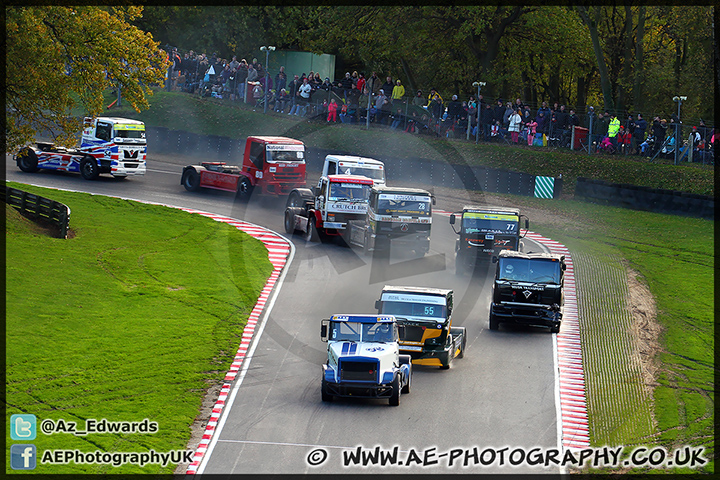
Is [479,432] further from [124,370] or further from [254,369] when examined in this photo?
[124,370]

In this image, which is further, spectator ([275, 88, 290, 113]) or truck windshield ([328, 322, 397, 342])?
spectator ([275, 88, 290, 113])

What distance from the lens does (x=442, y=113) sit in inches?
1785

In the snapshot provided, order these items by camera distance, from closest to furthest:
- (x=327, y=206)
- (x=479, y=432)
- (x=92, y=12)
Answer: (x=479, y=432) < (x=92, y=12) < (x=327, y=206)

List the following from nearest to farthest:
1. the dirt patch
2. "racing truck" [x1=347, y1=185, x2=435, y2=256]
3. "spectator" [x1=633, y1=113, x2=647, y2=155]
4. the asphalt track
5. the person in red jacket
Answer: the asphalt track < the dirt patch < "racing truck" [x1=347, y1=185, x2=435, y2=256] < "spectator" [x1=633, y1=113, x2=647, y2=155] < the person in red jacket

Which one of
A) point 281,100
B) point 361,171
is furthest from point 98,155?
point 361,171

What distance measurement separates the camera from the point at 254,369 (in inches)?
801

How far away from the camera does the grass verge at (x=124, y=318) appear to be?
56.3ft

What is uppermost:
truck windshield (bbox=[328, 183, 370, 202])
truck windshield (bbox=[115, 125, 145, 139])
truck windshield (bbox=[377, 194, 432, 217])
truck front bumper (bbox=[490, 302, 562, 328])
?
truck windshield (bbox=[115, 125, 145, 139])

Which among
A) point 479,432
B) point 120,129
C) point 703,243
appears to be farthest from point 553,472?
point 120,129

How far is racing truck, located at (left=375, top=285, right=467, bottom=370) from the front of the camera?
66.4ft

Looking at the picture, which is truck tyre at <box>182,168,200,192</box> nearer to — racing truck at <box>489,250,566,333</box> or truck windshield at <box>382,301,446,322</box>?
racing truck at <box>489,250,566,333</box>

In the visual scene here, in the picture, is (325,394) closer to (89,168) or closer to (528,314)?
(528,314)

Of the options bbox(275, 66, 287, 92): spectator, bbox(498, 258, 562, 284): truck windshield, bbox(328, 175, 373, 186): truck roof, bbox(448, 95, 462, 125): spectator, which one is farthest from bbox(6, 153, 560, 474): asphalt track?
bbox(275, 66, 287, 92): spectator

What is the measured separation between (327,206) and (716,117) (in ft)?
72.1
